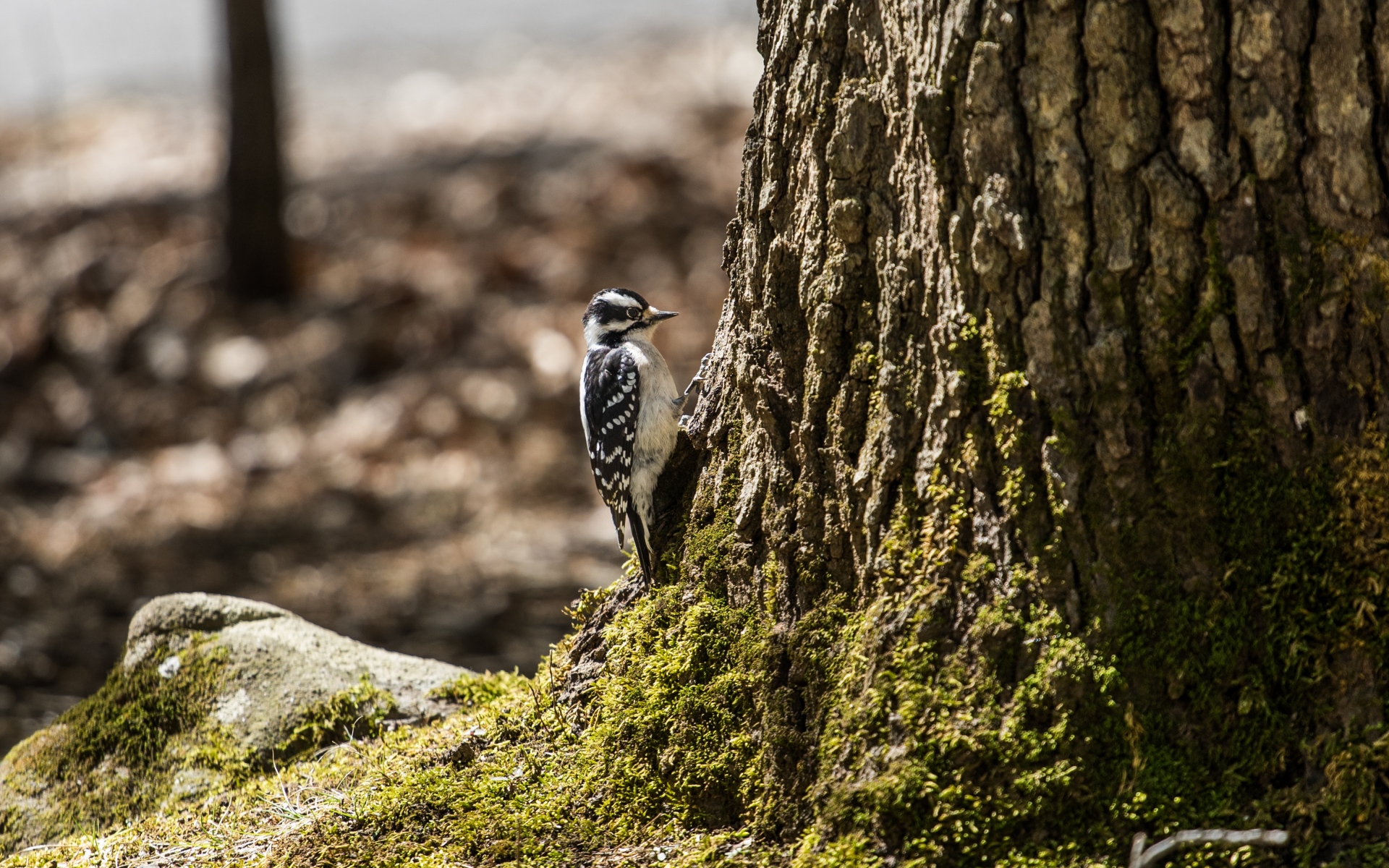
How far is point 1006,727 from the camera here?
211cm

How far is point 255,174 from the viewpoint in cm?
912

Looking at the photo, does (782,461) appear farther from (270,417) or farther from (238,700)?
(270,417)

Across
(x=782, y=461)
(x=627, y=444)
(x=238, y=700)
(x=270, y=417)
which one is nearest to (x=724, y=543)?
(x=782, y=461)

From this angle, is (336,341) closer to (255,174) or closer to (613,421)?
(255,174)

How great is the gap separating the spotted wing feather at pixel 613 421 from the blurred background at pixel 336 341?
1.55m

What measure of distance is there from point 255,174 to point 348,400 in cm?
237

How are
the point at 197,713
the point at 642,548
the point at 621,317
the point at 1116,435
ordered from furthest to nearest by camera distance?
1. the point at 621,317
2. the point at 197,713
3. the point at 642,548
4. the point at 1116,435

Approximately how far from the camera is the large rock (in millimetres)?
3238

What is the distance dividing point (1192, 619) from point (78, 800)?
3001mm

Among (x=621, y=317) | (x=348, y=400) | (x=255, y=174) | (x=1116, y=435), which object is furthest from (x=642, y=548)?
(x=255, y=174)

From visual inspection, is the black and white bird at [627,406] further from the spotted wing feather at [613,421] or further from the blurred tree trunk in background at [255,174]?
the blurred tree trunk in background at [255,174]

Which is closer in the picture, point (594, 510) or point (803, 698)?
point (803, 698)

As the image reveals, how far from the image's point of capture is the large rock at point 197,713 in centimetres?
324

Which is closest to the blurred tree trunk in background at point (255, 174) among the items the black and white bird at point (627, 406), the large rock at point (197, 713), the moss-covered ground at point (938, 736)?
the black and white bird at point (627, 406)
